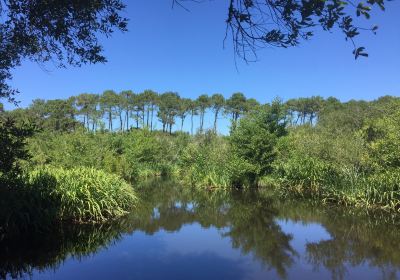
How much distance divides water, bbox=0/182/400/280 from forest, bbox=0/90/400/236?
→ 2.71 ft

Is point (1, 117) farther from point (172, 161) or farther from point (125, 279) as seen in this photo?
point (172, 161)

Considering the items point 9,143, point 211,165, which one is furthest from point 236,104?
point 9,143

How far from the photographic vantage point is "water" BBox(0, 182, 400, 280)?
7.30 meters

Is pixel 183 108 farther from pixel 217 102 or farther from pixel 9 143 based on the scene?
pixel 9 143

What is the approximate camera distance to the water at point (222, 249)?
7300mm

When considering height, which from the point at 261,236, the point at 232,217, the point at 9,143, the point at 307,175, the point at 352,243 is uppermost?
the point at 9,143

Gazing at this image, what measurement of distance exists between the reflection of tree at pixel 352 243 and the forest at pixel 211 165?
1.89 m

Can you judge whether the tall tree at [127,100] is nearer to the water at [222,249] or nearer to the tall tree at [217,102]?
the tall tree at [217,102]

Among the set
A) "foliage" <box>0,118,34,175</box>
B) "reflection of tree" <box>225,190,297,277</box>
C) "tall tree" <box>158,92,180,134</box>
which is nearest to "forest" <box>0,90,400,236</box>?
"foliage" <box>0,118,34,175</box>

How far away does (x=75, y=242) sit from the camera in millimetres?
9062

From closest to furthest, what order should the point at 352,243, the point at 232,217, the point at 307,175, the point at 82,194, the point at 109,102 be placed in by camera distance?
1. the point at 352,243
2. the point at 82,194
3. the point at 232,217
4. the point at 307,175
5. the point at 109,102

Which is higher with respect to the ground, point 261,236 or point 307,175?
point 307,175

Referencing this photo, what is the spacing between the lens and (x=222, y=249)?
9.12 meters

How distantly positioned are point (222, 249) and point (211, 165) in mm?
13632
